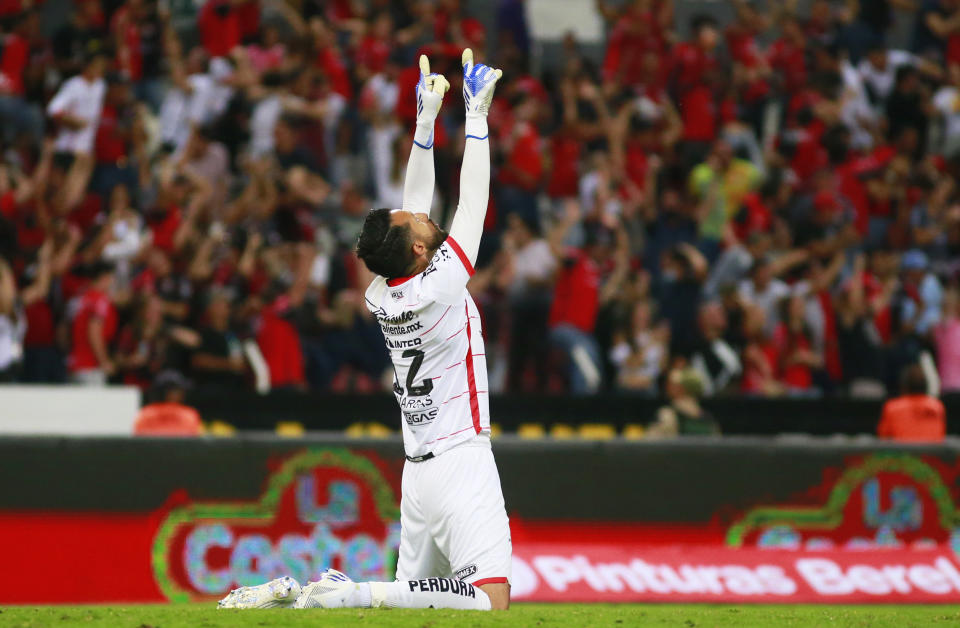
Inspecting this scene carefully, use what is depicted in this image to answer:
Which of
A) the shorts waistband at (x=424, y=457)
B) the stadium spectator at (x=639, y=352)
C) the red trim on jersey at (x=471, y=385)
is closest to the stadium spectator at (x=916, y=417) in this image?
the stadium spectator at (x=639, y=352)

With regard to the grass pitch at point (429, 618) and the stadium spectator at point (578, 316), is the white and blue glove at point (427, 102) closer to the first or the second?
the grass pitch at point (429, 618)

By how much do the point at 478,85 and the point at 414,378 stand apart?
139cm

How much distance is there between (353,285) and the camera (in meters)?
13.9

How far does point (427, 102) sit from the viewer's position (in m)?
6.43

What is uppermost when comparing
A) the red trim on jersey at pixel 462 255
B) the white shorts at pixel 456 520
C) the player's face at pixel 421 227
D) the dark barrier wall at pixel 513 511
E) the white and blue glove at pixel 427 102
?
the white and blue glove at pixel 427 102

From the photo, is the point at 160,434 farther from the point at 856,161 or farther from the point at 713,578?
the point at 856,161

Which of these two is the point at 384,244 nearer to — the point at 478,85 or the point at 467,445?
the point at 478,85

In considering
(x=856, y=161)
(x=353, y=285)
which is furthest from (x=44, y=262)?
(x=856, y=161)

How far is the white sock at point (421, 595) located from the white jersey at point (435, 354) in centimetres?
62

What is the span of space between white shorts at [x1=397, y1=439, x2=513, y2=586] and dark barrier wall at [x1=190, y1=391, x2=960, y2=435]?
6098mm

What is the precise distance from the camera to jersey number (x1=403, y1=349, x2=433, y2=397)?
627 centimetres

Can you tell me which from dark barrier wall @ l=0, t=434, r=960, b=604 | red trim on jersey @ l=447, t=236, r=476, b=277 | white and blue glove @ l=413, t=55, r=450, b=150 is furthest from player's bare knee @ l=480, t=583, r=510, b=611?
dark barrier wall @ l=0, t=434, r=960, b=604

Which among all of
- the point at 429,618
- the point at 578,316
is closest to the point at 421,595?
the point at 429,618

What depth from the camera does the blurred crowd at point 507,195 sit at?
13250 millimetres
